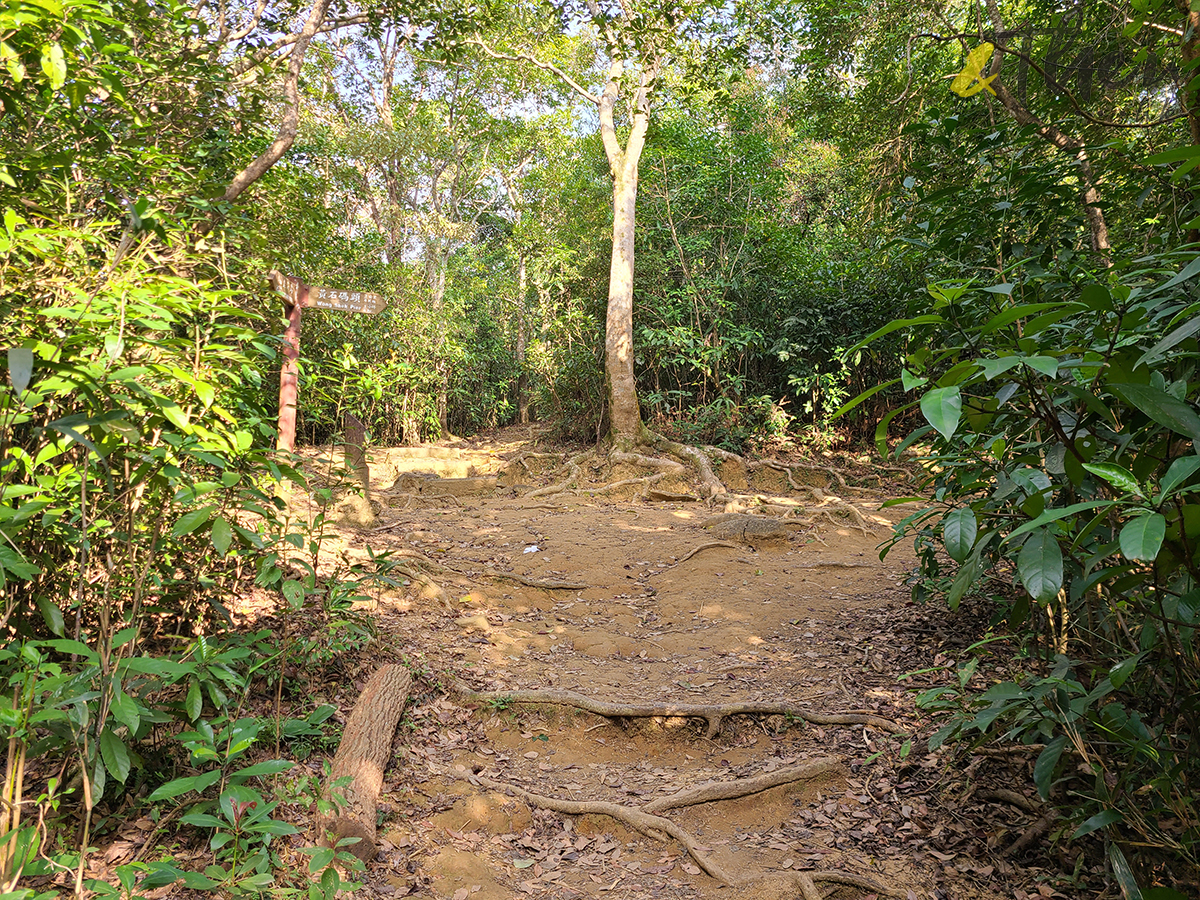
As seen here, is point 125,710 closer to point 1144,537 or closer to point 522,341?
point 1144,537

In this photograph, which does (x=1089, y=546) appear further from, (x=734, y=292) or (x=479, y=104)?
(x=479, y=104)

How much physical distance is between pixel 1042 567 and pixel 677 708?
2723 millimetres

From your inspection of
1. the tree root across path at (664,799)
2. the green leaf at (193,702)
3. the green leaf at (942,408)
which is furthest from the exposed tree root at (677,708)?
the green leaf at (942,408)

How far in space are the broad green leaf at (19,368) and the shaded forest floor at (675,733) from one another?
1947mm

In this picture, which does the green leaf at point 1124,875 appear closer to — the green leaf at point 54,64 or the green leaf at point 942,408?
the green leaf at point 942,408

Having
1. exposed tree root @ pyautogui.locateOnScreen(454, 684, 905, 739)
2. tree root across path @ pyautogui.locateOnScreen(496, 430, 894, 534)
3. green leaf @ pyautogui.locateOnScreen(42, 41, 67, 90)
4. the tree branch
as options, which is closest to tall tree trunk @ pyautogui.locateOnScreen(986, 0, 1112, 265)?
exposed tree root @ pyautogui.locateOnScreen(454, 684, 905, 739)

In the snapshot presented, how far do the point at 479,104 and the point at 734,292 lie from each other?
8.49 m

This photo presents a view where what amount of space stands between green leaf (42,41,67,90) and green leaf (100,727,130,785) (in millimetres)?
1824

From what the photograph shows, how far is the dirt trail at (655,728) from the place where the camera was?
2639 mm

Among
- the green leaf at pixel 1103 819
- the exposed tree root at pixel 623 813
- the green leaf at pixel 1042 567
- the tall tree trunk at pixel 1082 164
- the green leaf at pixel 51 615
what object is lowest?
the exposed tree root at pixel 623 813

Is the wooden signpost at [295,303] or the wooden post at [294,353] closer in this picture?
the wooden post at [294,353]

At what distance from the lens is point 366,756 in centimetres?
292

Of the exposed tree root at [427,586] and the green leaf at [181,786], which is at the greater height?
the green leaf at [181,786]

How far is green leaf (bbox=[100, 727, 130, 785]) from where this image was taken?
6.27 ft
